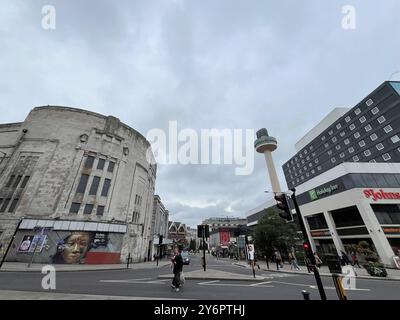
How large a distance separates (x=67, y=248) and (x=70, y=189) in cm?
788

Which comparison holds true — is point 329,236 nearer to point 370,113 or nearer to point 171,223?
point 370,113

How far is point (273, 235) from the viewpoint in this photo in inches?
1217

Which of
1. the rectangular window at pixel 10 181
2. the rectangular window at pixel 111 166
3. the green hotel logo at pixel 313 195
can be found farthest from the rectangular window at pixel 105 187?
the green hotel logo at pixel 313 195

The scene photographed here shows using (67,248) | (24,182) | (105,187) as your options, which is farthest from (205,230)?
(24,182)

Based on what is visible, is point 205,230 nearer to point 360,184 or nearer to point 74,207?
point 74,207

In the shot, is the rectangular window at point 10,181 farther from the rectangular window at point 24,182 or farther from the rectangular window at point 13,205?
the rectangular window at point 13,205

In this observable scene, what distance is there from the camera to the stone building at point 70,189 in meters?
24.2

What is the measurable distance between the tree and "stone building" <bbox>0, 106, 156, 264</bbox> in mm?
21339

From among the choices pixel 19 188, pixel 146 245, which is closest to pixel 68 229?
pixel 19 188

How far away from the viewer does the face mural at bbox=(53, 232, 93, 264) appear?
23.8 m

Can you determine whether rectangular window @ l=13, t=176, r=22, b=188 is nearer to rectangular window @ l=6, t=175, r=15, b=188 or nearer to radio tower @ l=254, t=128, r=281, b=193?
rectangular window @ l=6, t=175, r=15, b=188

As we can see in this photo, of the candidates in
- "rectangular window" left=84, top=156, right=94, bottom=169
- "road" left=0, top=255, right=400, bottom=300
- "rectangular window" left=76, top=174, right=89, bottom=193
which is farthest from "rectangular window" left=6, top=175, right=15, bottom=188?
"road" left=0, top=255, right=400, bottom=300
